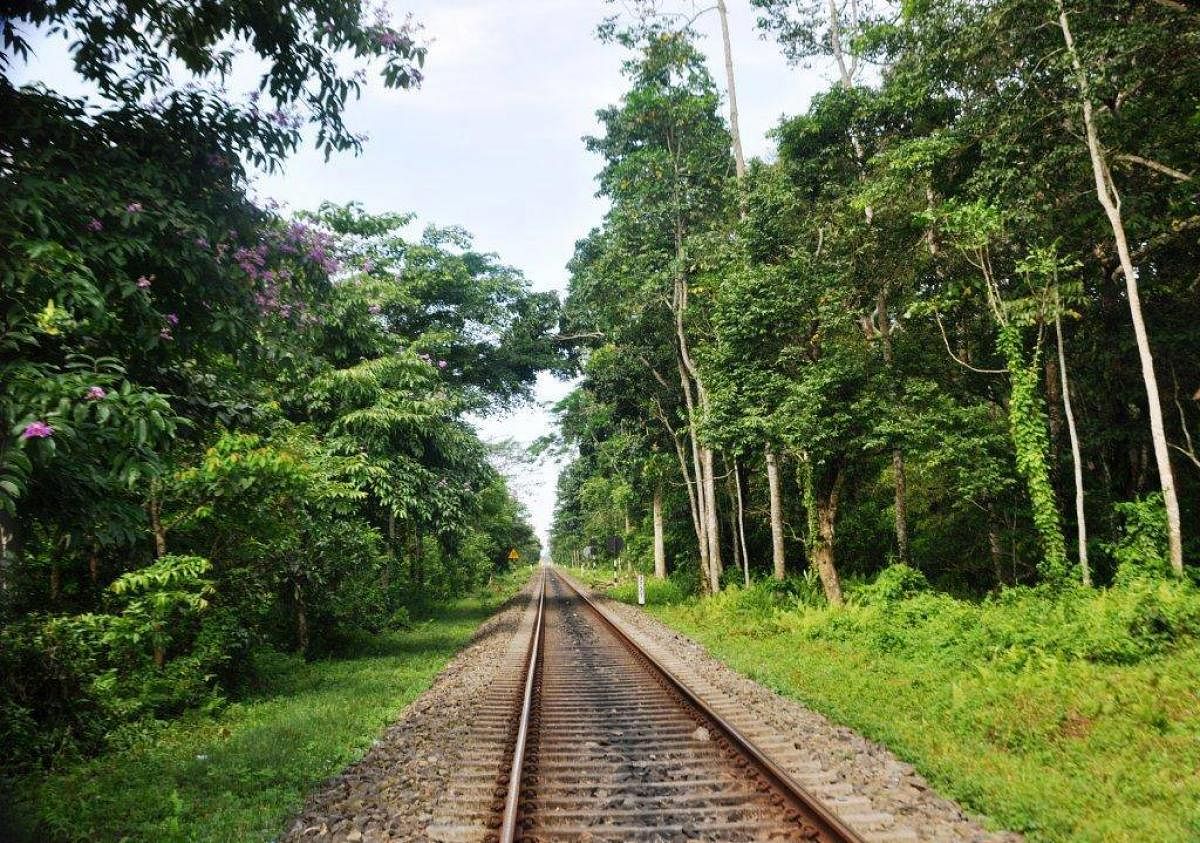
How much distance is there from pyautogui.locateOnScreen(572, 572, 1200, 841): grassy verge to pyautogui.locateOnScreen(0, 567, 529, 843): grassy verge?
566 centimetres

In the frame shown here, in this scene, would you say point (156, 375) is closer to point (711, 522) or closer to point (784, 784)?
point (784, 784)

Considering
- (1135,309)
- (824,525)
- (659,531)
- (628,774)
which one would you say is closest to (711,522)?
(824,525)

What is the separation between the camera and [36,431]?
3.04m

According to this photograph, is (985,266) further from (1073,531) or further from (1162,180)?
(1073,531)

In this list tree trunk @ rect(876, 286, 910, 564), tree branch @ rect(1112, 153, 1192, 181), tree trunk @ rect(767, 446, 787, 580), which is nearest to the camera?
tree branch @ rect(1112, 153, 1192, 181)

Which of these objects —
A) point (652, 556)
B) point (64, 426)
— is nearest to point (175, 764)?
point (64, 426)

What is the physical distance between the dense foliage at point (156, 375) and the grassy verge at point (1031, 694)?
670 cm

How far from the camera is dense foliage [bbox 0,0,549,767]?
3535 millimetres

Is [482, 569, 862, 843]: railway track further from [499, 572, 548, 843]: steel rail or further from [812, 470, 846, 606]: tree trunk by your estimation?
[812, 470, 846, 606]: tree trunk

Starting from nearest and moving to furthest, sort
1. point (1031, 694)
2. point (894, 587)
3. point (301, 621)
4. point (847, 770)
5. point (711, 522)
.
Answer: point (847, 770)
point (1031, 694)
point (301, 621)
point (894, 587)
point (711, 522)

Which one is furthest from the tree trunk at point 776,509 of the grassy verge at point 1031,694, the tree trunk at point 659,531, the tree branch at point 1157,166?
the tree trunk at point 659,531

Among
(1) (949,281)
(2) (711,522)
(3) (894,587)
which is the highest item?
(1) (949,281)

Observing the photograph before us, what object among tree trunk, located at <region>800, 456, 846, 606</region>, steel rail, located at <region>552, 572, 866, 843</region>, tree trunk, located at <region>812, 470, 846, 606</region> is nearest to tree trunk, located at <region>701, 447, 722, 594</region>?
tree trunk, located at <region>800, 456, 846, 606</region>

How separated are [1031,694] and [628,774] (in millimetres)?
5196
